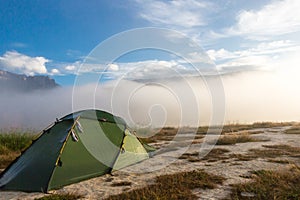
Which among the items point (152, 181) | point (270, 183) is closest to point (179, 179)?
point (152, 181)

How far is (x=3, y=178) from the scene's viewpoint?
8.03 m

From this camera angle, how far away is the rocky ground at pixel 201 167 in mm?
6777

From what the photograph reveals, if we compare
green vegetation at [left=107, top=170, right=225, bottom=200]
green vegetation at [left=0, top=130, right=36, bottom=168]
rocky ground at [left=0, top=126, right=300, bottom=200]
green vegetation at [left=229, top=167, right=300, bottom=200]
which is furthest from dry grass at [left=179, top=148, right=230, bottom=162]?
green vegetation at [left=0, top=130, right=36, bottom=168]

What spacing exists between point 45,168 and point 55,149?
618 mm

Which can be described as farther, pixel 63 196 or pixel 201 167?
pixel 201 167

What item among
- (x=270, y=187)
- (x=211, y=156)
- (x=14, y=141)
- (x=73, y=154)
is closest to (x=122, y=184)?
(x=73, y=154)

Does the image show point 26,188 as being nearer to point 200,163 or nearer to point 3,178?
point 3,178

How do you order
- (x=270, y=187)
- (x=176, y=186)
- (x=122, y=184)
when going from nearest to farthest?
(x=270, y=187) < (x=176, y=186) < (x=122, y=184)

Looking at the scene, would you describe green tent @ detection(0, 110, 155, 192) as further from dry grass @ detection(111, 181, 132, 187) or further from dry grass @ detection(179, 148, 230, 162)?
dry grass @ detection(179, 148, 230, 162)

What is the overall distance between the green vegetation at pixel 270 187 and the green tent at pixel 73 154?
12.9ft

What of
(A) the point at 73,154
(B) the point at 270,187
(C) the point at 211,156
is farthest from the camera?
(C) the point at 211,156

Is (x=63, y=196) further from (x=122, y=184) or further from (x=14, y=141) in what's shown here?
(x=14, y=141)

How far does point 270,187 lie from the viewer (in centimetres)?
638

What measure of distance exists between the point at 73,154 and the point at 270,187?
203 inches
